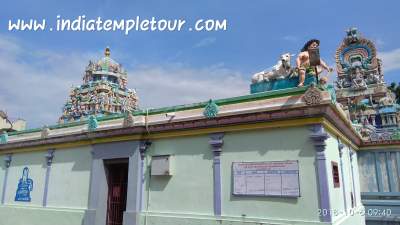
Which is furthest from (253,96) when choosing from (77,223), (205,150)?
(77,223)

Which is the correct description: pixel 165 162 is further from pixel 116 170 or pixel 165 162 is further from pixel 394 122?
pixel 394 122

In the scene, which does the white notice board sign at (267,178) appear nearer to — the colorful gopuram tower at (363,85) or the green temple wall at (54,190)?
the green temple wall at (54,190)

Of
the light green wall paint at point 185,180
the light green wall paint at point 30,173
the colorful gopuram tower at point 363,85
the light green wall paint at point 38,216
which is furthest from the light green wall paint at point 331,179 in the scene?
the colorful gopuram tower at point 363,85

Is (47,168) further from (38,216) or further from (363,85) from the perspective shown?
(363,85)

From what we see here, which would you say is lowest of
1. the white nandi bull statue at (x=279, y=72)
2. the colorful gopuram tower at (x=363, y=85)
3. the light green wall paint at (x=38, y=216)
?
the light green wall paint at (x=38, y=216)

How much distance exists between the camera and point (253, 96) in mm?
8531

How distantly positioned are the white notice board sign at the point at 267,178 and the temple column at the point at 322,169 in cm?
53

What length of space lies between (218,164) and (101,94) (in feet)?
92.1

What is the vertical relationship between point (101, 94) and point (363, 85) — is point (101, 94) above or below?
above

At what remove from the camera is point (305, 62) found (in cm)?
869

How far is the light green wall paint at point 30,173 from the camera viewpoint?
495 inches

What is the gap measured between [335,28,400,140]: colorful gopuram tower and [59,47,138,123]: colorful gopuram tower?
2395cm

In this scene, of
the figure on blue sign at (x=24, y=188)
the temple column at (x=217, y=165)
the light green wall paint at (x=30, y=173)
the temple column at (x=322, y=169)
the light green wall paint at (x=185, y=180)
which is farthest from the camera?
the figure on blue sign at (x=24, y=188)

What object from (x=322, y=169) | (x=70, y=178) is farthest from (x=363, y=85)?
(x=70, y=178)
